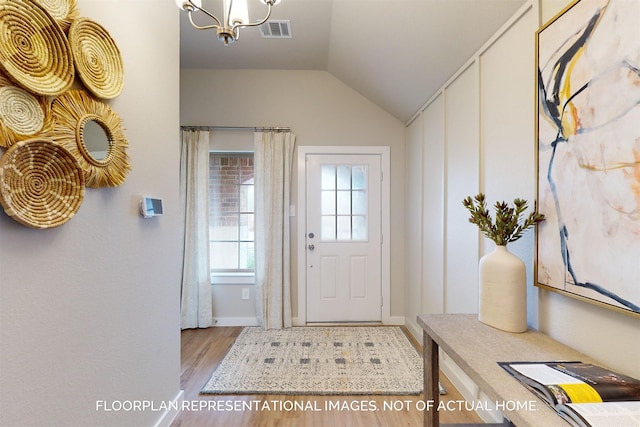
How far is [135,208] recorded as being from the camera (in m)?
1.44

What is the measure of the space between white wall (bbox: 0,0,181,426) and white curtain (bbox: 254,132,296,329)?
141cm

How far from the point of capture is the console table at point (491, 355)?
755 millimetres

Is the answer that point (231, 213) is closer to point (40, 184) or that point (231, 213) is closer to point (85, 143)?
point (85, 143)

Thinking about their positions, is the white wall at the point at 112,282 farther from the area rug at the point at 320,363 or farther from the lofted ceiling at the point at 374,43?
the lofted ceiling at the point at 374,43

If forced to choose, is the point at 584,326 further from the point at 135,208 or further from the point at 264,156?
the point at 264,156

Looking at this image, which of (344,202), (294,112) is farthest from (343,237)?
(294,112)

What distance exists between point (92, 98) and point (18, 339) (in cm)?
87

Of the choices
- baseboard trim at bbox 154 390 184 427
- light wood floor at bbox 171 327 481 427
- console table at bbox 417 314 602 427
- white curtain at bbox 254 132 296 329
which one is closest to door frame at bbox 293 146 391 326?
white curtain at bbox 254 132 296 329

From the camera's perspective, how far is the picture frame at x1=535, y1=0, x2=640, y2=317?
878mm

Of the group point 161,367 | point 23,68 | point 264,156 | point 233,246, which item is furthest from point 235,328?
point 23,68

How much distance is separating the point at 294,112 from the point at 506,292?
2.84 m

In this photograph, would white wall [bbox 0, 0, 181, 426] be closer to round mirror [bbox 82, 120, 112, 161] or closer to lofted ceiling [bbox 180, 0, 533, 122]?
round mirror [bbox 82, 120, 112, 161]

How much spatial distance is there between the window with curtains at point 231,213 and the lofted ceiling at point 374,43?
1101 mm

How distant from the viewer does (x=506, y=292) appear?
3.98 ft
